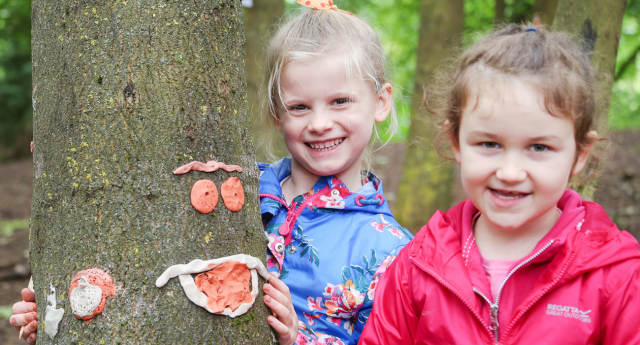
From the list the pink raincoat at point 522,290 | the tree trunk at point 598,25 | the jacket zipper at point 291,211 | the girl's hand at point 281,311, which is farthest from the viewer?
the tree trunk at point 598,25

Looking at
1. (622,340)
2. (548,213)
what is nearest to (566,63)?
(548,213)

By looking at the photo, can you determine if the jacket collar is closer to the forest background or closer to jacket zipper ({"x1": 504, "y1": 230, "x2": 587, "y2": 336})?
jacket zipper ({"x1": 504, "y1": 230, "x2": 587, "y2": 336})

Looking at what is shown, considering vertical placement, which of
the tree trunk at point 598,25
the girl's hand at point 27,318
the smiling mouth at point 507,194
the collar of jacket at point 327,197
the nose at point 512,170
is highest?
the tree trunk at point 598,25

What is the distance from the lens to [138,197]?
1.66m

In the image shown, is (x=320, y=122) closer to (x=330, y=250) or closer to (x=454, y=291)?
(x=330, y=250)

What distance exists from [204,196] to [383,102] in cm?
115

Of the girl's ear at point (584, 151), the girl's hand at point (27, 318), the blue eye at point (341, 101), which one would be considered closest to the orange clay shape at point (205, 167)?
the blue eye at point (341, 101)

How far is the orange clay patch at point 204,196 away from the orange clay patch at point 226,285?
0.20 meters

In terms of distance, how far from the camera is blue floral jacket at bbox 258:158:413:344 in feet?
7.16

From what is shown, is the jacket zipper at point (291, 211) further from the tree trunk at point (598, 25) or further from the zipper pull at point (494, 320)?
the tree trunk at point (598, 25)

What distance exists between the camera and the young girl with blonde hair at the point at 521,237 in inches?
63.3

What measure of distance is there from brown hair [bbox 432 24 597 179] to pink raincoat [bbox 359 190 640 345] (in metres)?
0.33

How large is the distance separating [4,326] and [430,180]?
484 centimetres

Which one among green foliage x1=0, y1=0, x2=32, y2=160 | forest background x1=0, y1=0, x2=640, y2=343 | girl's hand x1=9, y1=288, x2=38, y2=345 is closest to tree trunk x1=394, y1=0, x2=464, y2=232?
forest background x1=0, y1=0, x2=640, y2=343
